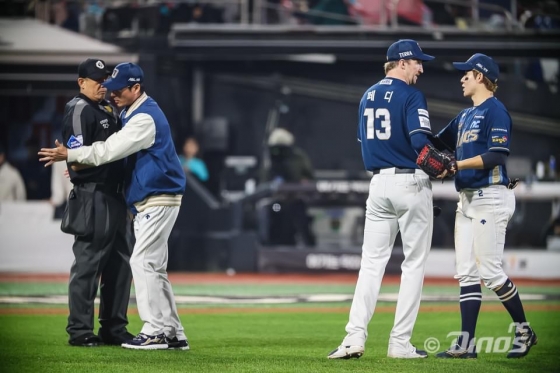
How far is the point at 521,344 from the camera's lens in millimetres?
6496

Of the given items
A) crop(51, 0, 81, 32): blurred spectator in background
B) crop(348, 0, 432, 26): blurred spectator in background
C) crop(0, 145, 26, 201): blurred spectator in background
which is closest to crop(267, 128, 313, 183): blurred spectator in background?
crop(348, 0, 432, 26): blurred spectator in background

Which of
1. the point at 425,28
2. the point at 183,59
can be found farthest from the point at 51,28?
the point at 425,28

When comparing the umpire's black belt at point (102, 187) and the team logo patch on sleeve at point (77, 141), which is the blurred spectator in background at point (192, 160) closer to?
the umpire's black belt at point (102, 187)

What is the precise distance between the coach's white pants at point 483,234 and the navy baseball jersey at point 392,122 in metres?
0.59

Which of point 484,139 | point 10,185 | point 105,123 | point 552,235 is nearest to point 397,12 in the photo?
point 552,235

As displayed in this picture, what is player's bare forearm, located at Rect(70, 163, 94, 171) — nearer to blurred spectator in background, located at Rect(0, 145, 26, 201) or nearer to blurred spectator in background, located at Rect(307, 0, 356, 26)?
blurred spectator in background, located at Rect(0, 145, 26, 201)

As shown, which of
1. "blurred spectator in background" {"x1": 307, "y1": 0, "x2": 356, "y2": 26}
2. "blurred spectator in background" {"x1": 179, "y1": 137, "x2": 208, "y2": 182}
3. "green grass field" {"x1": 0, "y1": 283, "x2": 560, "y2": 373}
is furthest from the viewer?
"blurred spectator in background" {"x1": 179, "y1": 137, "x2": 208, "y2": 182}

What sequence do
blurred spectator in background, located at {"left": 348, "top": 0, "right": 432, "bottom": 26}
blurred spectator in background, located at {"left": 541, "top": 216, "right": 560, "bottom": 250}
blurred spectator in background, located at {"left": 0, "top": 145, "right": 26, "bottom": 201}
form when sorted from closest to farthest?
blurred spectator in background, located at {"left": 541, "top": 216, "right": 560, "bottom": 250} → blurred spectator in background, located at {"left": 348, "top": 0, "right": 432, "bottom": 26} → blurred spectator in background, located at {"left": 0, "top": 145, "right": 26, "bottom": 201}

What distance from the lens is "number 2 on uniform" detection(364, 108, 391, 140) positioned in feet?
20.7

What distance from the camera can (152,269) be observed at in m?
6.61

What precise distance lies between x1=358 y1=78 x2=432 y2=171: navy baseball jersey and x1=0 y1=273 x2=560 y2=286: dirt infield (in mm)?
7606

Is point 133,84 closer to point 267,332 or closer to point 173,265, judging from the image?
point 267,332

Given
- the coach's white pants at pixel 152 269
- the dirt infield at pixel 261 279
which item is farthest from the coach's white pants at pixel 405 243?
the dirt infield at pixel 261 279

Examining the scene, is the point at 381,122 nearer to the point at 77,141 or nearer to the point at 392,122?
the point at 392,122
